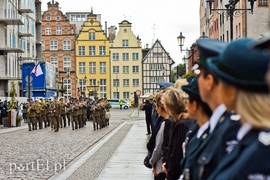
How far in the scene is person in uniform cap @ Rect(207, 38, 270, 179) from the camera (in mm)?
2588

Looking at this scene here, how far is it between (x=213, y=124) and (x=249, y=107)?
48.3 inches

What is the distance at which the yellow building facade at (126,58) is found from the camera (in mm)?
106812

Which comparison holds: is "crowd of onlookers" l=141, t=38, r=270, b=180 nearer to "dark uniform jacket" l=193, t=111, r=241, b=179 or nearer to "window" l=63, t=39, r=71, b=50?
"dark uniform jacket" l=193, t=111, r=241, b=179

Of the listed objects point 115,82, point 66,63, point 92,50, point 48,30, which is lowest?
point 115,82

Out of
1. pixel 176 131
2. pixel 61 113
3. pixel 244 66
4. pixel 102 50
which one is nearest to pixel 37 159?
pixel 176 131

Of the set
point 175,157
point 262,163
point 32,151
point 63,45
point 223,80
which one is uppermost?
point 63,45

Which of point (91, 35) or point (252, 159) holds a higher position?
point (91, 35)

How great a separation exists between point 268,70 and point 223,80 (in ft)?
1.13

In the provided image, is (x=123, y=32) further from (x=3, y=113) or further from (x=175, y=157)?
(x=175, y=157)

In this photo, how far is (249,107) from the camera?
2.62 m

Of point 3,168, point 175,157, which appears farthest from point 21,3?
point 175,157

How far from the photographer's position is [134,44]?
107188 mm

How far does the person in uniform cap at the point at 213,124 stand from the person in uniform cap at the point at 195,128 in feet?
0.21

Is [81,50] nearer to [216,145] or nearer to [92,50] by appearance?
[92,50]
